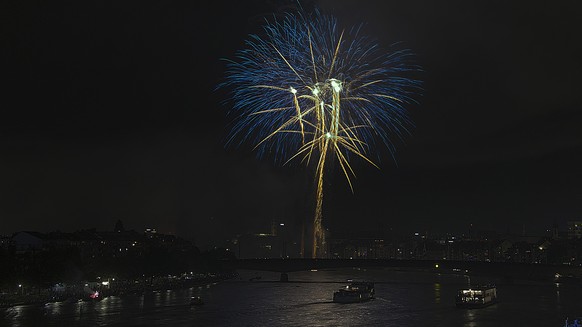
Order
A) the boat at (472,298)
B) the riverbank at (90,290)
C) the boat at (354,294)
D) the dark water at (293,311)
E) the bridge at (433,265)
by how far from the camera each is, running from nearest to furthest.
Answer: the dark water at (293,311)
the riverbank at (90,290)
the boat at (472,298)
the boat at (354,294)
the bridge at (433,265)

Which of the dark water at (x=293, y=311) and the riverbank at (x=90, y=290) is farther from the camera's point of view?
the riverbank at (x=90, y=290)

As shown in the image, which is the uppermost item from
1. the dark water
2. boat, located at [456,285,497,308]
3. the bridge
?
the bridge

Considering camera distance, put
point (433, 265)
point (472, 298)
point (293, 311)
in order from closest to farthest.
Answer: point (293, 311), point (472, 298), point (433, 265)

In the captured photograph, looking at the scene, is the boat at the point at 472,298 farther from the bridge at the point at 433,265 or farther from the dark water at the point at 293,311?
the bridge at the point at 433,265

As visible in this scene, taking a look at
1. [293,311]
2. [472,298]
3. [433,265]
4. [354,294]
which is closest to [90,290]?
[293,311]

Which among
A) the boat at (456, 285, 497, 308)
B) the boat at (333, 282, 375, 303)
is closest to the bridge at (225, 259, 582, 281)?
the boat at (333, 282, 375, 303)

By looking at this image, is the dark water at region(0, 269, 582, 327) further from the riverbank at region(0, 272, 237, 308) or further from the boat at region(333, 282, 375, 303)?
the riverbank at region(0, 272, 237, 308)

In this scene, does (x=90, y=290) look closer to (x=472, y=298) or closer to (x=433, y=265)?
(x=472, y=298)

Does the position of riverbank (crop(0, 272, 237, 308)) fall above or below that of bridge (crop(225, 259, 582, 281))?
below

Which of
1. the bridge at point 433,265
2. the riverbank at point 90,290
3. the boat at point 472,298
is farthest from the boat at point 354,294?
the riverbank at point 90,290

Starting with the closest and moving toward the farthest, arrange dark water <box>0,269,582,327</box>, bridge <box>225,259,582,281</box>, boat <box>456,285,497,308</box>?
1. dark water <box>0,269,582,327</box>
2. boat <box>456,285,497,308</box>
3. bridge <box>225,259,582,281</box>

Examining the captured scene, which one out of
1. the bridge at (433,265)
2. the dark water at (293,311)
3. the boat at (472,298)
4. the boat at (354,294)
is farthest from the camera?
the bridge at (433,265)

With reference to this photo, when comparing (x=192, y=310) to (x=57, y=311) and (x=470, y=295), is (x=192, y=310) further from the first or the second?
A: (x=470, y=295)
